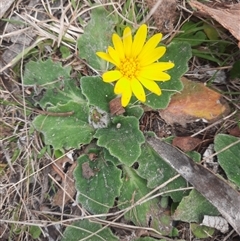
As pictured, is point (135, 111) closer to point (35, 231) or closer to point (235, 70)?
point (235, 70)

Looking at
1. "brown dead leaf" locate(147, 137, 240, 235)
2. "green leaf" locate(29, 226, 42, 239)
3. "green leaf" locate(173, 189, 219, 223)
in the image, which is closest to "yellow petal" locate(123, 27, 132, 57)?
"brown dead leaf" locate(147, 137, 240, 235)

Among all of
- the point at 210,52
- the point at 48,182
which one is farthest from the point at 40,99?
the point at 210,52

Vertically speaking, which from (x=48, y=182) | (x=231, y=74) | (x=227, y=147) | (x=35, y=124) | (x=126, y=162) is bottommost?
(x=48, y=182)

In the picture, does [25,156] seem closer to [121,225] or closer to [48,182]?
[48,182]

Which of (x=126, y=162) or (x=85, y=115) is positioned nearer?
(x=126, y=162)

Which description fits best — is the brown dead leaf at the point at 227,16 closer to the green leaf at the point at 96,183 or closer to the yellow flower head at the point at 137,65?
the yellow flower head at the point at 137,65

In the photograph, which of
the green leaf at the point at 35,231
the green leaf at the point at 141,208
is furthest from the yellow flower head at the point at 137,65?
the green leaf at the point at 35,231

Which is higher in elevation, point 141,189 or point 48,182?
point 141,189

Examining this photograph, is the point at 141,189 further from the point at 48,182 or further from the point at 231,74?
the point at 231,74
